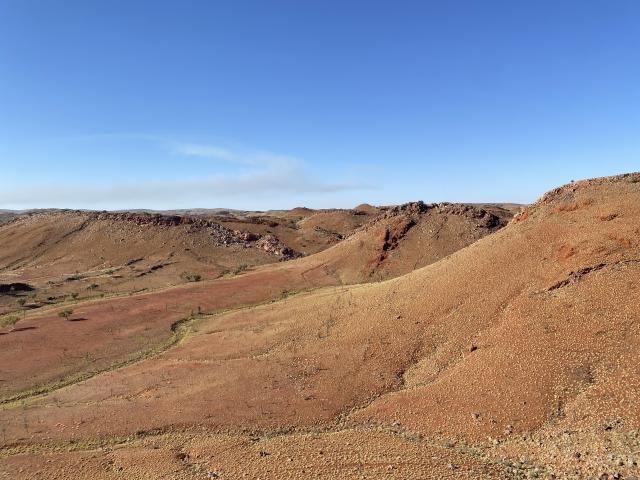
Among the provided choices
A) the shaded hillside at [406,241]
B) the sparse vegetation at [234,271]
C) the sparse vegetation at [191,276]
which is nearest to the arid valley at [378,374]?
the shaded hillside at [406,241]

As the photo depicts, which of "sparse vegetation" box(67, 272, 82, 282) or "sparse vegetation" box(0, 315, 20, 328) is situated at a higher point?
"sparse vegetation" box(67, 272, 82, 282)

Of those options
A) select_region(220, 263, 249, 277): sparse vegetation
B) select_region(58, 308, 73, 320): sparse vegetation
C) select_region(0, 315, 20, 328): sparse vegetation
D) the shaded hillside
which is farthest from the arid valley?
→ select_region(220, 263, 249, 277): sparse vegetation

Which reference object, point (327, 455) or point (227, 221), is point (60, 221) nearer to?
point (227, 221)

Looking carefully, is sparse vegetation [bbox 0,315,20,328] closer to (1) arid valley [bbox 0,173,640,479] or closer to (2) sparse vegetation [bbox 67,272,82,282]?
(1) arid valley [bbox 0,173,640,479]

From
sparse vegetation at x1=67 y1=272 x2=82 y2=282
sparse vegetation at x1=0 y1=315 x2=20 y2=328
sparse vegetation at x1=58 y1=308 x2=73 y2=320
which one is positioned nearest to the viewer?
sparse vegetation at x1=0 y1=315 x2=20 y2=328

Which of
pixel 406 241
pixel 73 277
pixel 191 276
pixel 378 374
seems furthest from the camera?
pixel 73 277

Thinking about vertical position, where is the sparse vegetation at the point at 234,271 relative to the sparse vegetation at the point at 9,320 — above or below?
above

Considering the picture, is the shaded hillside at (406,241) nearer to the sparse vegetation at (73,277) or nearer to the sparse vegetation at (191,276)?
the sparse vegetation at (191,276)

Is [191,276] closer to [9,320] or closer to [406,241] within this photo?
[9,320]

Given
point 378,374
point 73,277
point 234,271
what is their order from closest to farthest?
1. point 378,374
2. point 234,271
3. point 73,277

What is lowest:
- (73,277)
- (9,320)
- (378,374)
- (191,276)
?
(9,320)

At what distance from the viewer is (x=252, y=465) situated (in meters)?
12.9

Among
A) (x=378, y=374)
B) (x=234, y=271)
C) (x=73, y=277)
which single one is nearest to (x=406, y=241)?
(x=234, y=271)

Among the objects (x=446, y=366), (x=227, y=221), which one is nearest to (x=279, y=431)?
(x=446, y=366)
